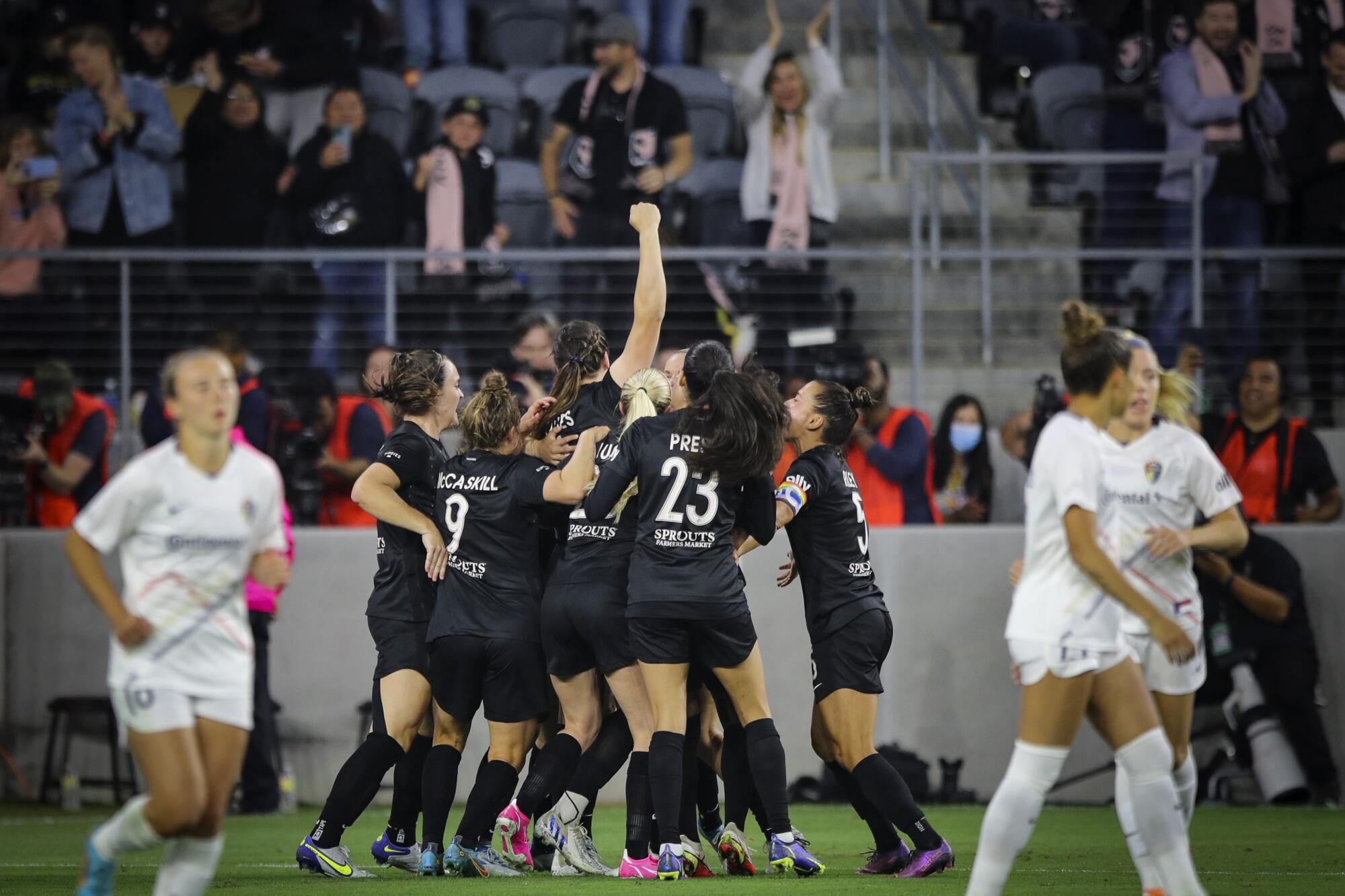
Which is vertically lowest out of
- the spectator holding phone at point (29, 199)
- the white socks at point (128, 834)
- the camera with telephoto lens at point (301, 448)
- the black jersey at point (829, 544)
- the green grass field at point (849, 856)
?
the green grass field at point (849, 856)

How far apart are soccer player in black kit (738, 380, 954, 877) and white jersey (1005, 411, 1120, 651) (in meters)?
1.86

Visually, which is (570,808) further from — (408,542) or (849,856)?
(849,856)

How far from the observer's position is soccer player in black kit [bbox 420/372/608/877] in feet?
24.7

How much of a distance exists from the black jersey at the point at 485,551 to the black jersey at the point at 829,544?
1104 mm

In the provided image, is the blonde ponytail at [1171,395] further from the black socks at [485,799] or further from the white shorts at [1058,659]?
the black socks at [485,799]

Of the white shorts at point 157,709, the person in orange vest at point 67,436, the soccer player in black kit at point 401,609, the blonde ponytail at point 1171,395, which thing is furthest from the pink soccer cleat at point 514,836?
the person in orange vest at point 67,436

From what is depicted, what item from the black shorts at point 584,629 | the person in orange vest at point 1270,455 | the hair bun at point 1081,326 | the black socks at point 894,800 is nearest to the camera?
the hair bun at point 1081,326

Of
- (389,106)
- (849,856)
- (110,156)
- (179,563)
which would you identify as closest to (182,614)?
(179,563)

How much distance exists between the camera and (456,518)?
25.0 ft

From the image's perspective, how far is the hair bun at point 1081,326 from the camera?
18.9 ft

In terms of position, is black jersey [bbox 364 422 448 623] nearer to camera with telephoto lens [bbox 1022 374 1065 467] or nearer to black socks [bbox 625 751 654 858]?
black socks [bbox 625 751 654 858]

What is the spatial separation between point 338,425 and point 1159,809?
22.7 ft

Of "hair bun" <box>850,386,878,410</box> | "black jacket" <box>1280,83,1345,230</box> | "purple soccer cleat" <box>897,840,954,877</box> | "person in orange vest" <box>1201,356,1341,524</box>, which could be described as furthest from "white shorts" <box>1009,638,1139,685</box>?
"black jacket" <box>1280,83,1345,230</box>

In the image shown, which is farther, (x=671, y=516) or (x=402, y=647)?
(x=402, y=647)
